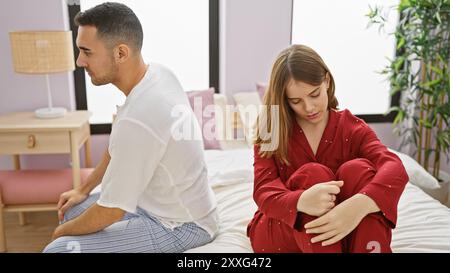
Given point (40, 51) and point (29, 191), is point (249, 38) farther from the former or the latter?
point (29, 191)

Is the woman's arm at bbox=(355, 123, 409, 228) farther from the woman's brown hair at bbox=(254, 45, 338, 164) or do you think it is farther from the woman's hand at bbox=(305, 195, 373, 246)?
the woman's brown hair at bbox=(254, 45, 338, 164)

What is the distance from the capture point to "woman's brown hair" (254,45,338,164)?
110 cm

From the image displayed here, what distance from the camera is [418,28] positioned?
233cm

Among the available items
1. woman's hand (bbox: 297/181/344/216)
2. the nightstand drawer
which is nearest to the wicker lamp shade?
the nightstand drawer

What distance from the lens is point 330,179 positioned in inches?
41.1

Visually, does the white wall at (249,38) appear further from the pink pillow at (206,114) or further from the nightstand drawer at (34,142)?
the nightstand drawer at (34,142)

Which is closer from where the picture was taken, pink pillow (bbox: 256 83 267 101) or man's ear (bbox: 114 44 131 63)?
man's ear (bbox: 114 44 131 63)

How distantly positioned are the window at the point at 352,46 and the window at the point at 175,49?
0.46 metres

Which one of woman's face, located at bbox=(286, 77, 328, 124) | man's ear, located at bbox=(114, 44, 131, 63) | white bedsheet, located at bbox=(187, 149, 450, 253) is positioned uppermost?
man's ear, located at bbox=(114, 44, 131, 63)

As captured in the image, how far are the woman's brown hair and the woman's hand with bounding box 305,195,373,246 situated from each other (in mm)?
232

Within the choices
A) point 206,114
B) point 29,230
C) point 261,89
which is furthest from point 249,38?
point 29,230

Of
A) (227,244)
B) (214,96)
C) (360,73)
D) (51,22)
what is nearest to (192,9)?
(214,96)

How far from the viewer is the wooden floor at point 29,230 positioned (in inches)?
72.4

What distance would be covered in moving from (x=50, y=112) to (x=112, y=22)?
115 centimetres
